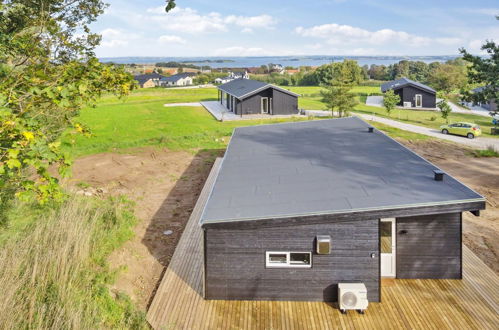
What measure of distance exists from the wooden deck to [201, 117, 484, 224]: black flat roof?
2.08 metres

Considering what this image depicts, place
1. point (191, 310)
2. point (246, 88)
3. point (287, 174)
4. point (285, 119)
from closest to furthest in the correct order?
1. point (191, 310)
2. point (287, 174)
3. point (285, 119)
4. point (246, 88)

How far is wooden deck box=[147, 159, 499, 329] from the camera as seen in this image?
7906mm

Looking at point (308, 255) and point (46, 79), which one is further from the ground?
point (46, 79)

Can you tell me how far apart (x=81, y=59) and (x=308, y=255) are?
646 cm

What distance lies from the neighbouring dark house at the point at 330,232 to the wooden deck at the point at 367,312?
0.95ft

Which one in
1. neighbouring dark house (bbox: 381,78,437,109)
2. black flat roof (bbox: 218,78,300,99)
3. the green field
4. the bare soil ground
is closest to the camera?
the bare soil ground

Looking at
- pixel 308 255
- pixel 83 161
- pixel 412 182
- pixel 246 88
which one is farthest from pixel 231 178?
pixel 246 88

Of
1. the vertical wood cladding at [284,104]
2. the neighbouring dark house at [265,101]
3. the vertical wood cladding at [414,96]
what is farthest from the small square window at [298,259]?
the vertical wood cladding at [414,96]

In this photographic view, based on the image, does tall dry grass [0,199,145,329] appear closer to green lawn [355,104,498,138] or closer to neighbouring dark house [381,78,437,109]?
green lawn [355,104,498,138]

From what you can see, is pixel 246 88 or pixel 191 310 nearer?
pixel 191 310

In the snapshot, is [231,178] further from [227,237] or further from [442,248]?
[442,248]

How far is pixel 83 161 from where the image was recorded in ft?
78.4

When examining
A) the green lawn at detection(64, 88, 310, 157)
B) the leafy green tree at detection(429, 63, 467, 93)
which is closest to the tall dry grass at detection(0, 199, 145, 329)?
the green lawn at detection(64, 88, 310, 157)

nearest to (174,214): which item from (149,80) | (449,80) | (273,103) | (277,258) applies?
(277,258)
